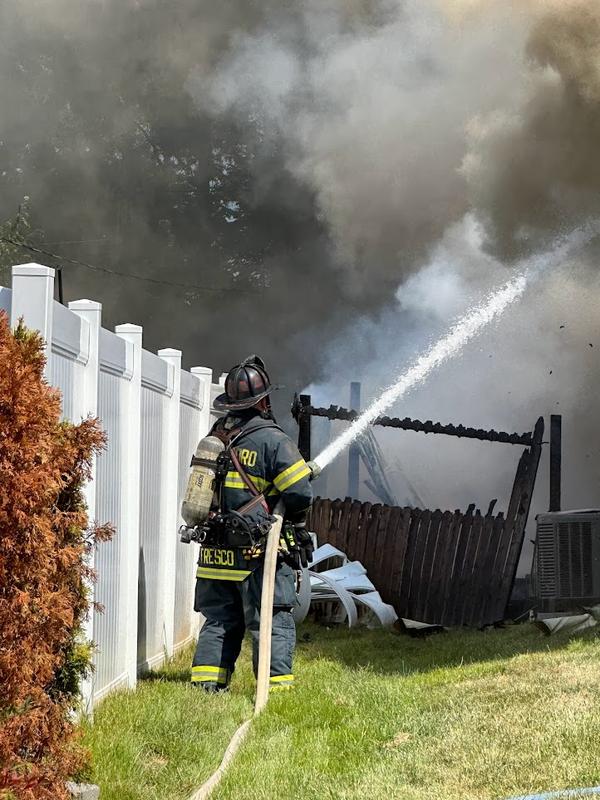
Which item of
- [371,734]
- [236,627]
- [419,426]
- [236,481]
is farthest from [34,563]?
[419,426]

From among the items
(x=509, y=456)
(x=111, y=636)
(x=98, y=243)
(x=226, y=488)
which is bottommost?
(x=111, y=636)

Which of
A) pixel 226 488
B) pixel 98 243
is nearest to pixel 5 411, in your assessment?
pixel 226 488

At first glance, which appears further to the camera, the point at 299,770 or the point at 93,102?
→ the point at 93,102

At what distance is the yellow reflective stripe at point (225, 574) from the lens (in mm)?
6719

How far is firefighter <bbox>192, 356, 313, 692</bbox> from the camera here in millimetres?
6645

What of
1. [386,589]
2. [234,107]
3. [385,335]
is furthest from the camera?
[234,107]

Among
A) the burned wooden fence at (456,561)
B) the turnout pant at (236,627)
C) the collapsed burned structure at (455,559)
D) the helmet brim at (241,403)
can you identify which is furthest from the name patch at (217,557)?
the burned wooden fence at (456,561)

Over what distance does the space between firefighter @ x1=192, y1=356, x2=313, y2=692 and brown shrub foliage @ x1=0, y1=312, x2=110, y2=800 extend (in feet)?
9.64

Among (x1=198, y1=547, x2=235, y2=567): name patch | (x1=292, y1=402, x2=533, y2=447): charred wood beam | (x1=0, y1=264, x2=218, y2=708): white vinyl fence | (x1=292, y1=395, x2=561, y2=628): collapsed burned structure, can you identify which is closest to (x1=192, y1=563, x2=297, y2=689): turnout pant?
(x1=198, y1=547, x2=235, y2=567): name patch

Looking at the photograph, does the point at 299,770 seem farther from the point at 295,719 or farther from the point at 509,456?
the point at 509,456

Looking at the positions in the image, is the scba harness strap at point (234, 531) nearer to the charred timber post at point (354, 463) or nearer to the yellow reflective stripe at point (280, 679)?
the yellow reflective stripe at point (280, 679)

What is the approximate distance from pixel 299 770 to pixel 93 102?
28.8m

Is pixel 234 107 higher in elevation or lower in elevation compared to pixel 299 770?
higher

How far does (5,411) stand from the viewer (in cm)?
327
